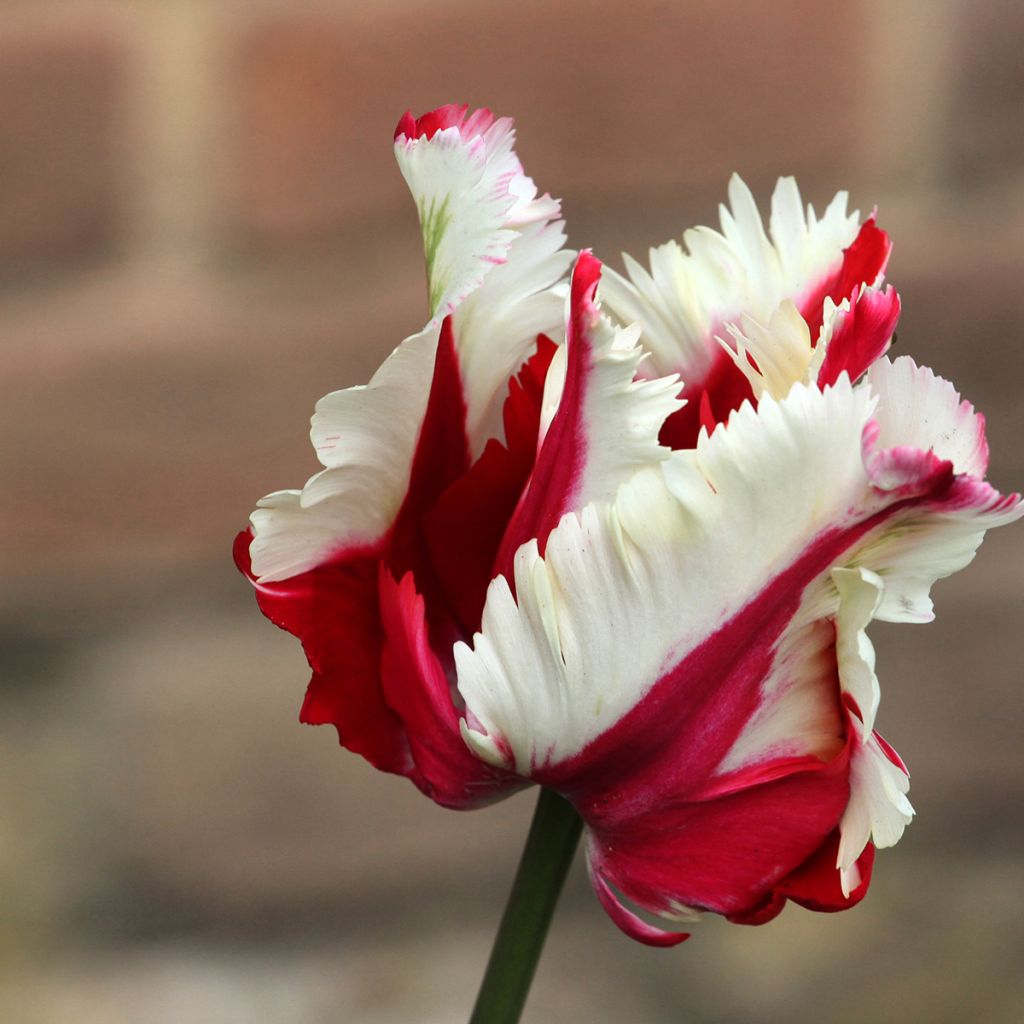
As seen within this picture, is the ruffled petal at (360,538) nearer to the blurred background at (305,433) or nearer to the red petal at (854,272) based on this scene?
the red petal at (854,272)

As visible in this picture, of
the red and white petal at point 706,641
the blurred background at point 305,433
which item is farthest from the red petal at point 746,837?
the blurred background at point 305,433

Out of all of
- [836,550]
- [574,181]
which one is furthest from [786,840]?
[574,181]

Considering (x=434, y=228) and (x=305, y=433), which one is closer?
(x=434, y=228)

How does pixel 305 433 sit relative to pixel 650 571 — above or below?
below

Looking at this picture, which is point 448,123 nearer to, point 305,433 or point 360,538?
point 360,538

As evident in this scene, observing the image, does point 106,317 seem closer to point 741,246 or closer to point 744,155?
point 744,155

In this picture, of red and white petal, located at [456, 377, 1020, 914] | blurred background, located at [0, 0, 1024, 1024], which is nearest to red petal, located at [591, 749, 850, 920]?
red and white petal, located at [456, 377, 1020, 914]

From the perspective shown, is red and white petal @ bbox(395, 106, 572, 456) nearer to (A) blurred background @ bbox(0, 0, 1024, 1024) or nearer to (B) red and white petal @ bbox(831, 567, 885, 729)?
(B) red and white petal @ bbox(831, 567, 885, 729)

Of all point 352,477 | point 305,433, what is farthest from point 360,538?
point 305,433
